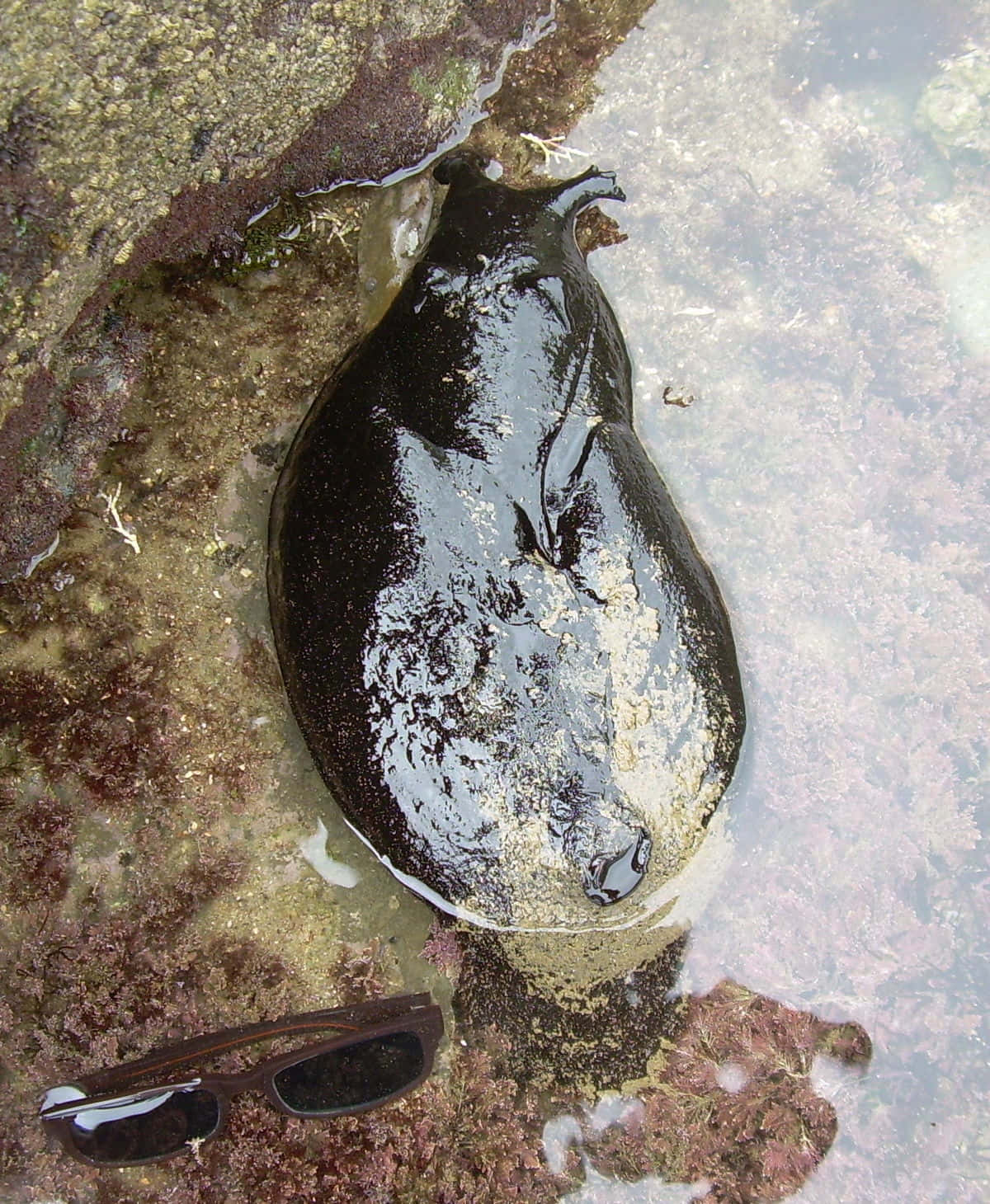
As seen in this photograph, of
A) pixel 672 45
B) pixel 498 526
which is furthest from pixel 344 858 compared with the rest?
pixel 672 45

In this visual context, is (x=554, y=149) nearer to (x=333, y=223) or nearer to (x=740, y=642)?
(x=333, y=223)

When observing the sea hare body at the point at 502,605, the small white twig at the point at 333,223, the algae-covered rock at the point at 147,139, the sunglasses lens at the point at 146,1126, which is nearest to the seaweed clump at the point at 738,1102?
the sea hare body at the point at 502,605

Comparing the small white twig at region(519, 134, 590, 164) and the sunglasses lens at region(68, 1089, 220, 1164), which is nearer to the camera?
the sunglasses lens at region(68, 1089, 220, 1164)

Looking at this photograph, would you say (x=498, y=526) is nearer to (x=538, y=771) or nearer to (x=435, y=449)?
(x=435, y=449)

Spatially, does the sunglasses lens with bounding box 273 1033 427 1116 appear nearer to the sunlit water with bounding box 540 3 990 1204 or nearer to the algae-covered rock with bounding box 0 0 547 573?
the sunlit water with bounding box 540 3 990 1204

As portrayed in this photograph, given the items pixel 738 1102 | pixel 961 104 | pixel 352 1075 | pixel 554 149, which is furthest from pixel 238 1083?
pixel 961 104

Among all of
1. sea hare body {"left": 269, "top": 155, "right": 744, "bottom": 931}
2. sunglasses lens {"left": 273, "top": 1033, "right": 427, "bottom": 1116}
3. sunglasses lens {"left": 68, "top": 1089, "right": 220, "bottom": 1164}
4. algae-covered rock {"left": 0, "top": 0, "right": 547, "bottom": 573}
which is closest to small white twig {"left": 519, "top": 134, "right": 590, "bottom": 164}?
algae-covered rock {"left": 0, "top": 0, "right": 547, "bottom": 573}
